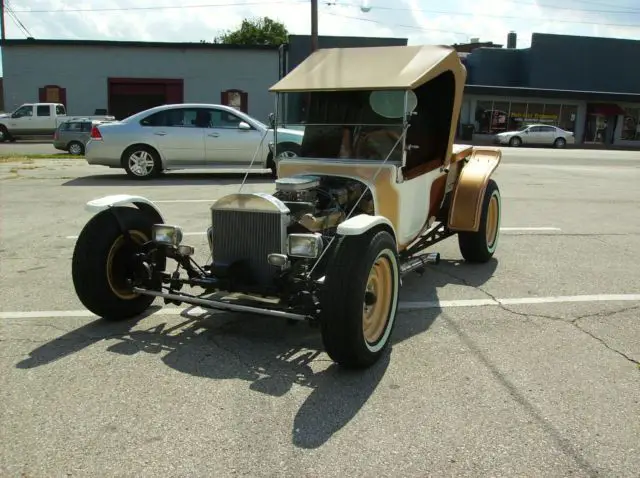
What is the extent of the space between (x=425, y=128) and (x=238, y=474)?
425 centimetres

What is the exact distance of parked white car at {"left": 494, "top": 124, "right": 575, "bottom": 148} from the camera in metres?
37.3

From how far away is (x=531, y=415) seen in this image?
11.0ft

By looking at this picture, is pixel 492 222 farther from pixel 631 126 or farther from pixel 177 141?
pixel 631 126

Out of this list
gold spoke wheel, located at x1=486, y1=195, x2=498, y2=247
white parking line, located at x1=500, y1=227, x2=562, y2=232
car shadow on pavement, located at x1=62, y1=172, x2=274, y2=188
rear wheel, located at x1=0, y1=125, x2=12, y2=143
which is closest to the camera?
gold spoke wheel, located at x1=486, y1=195, x2=498, y2=247

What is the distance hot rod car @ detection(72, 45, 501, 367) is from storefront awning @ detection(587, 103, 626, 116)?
42.6m

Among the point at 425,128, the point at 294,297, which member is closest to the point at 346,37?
the point at 425,128

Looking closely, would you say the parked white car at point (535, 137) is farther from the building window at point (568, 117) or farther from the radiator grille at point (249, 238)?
the radiator grille at point (249, 238)

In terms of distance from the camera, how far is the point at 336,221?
15.7 feet

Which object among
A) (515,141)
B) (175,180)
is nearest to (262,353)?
(175,180)

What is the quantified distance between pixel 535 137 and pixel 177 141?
29677mm

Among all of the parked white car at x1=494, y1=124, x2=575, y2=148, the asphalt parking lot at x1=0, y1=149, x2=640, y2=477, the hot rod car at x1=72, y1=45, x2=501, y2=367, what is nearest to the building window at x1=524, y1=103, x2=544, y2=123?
the parked white car at x1=494, y1=124, x2=575, y2=148

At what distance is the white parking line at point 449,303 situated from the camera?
→ 16.1ft

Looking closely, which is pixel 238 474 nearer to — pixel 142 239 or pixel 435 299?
pixel 142 239

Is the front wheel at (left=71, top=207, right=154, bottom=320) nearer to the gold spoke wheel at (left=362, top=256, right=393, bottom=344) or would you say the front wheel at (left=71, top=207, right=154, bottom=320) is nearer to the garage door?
the gold spoke wheel at (left=362, top=256, right=393, bottom=344)
